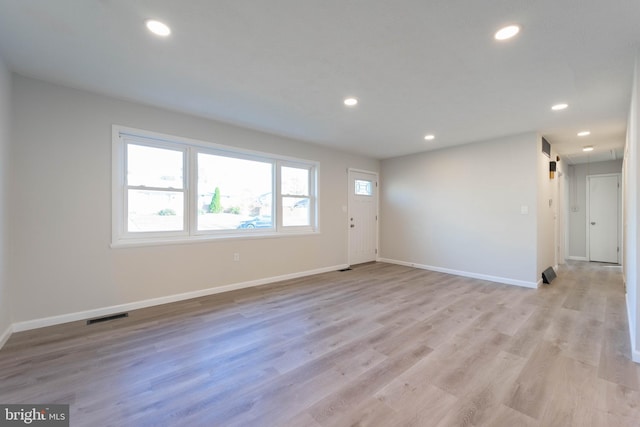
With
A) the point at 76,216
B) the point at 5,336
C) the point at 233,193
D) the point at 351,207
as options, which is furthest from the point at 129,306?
the point at 351,207

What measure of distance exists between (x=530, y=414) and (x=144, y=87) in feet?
14.2

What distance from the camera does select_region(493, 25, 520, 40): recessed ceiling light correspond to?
1.93 m

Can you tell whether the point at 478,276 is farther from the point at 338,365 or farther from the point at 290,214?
the point at 338,365

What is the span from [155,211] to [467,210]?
5.21 m

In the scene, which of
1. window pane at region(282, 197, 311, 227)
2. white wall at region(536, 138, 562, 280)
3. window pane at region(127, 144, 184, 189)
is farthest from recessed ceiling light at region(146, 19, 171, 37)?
white wall at region(536, 138, 562, 280)

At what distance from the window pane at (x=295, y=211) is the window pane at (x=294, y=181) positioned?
0.38 ft

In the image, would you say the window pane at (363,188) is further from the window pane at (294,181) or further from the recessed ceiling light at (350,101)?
the recessed ceiling light at (350,101)

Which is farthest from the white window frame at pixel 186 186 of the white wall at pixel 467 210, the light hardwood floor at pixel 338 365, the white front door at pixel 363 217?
the white wall at pixel 467 210

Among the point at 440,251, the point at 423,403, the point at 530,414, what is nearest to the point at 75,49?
the point at 423,403

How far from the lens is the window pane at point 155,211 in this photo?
3.39m

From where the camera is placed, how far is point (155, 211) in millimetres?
3549

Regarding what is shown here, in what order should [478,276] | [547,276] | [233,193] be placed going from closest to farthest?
1. [233,193]
2. [547,276]
3. [478,276]

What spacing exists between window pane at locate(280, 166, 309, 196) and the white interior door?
7.18 metres

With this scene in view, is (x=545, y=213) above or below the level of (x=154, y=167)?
below
